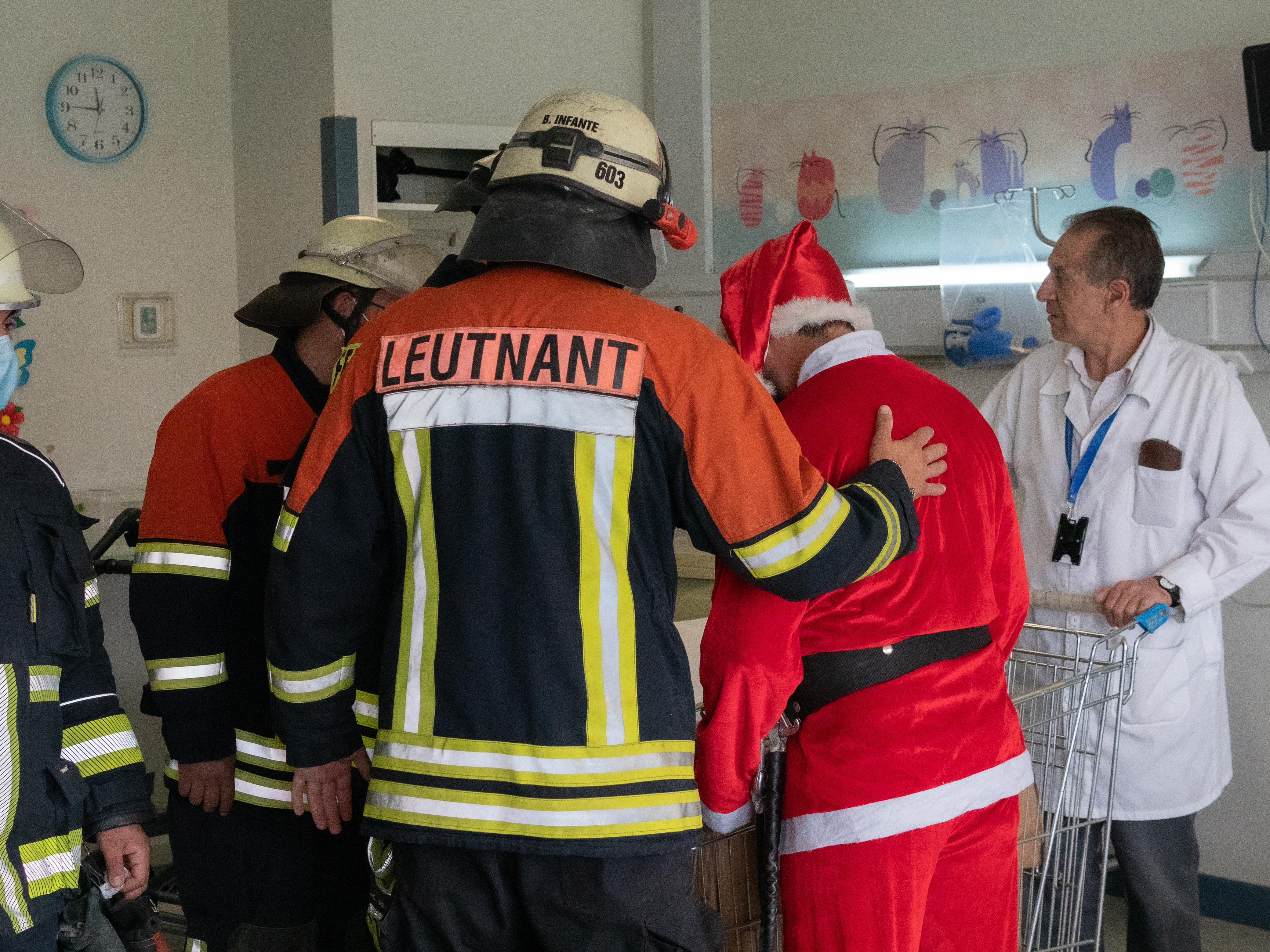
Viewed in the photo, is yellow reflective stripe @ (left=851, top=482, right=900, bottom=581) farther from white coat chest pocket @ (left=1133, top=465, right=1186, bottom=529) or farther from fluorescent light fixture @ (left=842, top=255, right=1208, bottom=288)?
fluorescent light fixture @ (left=842, top=255, right=1208, bottom=288)

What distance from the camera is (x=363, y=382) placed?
1.53 metres

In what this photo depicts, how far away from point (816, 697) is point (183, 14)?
4.38 m

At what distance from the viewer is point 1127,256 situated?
262 cm

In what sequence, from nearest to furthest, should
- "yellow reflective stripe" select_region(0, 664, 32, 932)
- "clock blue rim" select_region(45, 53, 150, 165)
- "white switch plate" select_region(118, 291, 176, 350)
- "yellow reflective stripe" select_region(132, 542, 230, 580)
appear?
"yellow reflective stripe" select_region(0, 664, 32, 932) < "yellow reflective stripe" select_region(132, 542, 230, 580) < "clock blue rim" select_region(45, 53, 150, 165) < "white switch plate" select_region(118, 291, 176, 350)

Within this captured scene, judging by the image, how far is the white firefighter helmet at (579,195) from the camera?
4.94ft

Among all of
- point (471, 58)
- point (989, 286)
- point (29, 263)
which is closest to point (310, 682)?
point (29, 263)

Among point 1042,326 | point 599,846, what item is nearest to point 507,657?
point 599,846

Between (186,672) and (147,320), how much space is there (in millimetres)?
3284

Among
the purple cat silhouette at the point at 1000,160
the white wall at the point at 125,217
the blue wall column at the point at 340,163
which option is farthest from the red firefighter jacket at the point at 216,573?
the white wall at the point at 125,217

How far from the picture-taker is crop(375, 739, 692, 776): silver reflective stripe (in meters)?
1.40

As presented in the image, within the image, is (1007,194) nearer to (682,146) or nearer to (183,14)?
(682,146)

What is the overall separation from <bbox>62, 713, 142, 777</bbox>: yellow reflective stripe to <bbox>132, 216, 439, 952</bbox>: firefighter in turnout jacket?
26cm

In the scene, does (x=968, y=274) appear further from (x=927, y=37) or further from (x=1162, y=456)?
(x=1162, y=456)

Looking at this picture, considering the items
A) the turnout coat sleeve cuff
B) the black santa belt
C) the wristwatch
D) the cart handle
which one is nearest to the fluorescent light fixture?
the wristwatch
